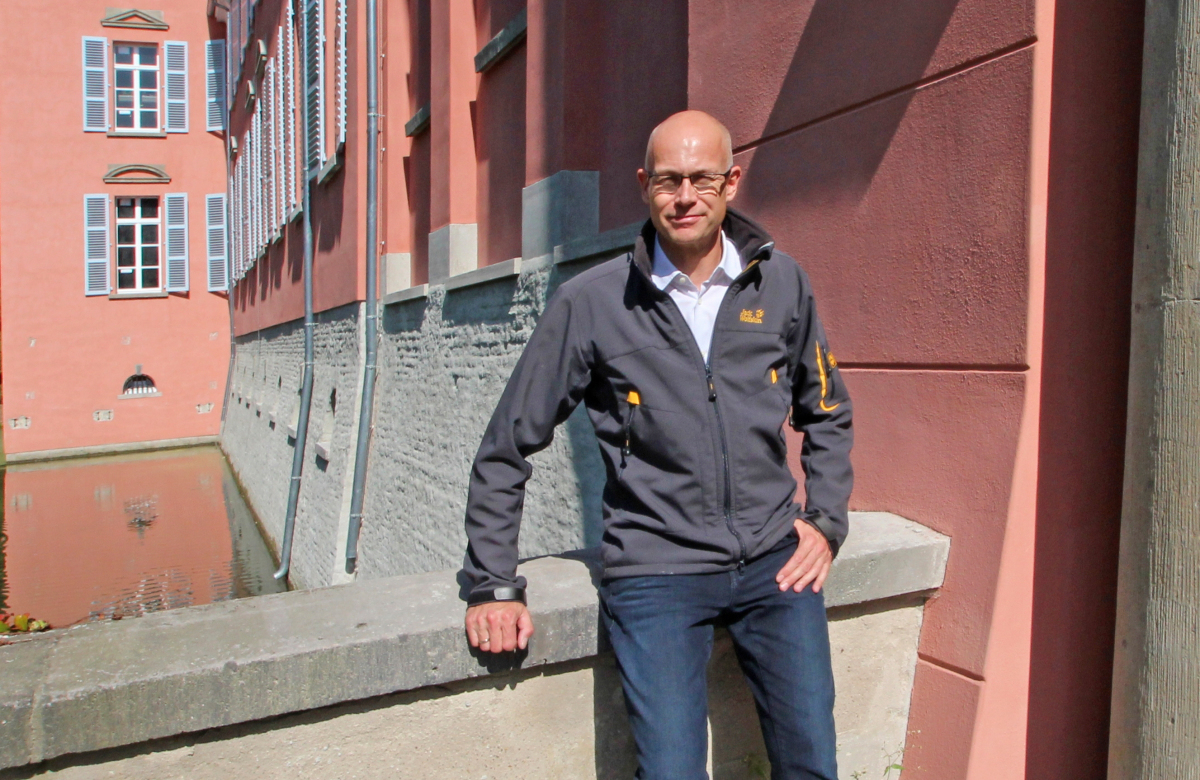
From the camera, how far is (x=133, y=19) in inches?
942

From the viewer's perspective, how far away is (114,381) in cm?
2312

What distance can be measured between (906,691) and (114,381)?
23.8 meters

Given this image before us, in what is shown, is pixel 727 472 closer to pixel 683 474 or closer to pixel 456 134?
pixel 683 474

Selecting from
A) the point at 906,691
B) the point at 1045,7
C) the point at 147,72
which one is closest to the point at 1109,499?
the point at 906,691

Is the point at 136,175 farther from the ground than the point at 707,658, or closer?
farther from the ground

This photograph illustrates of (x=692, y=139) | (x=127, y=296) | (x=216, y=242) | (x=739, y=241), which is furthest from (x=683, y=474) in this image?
(x=216, y=242)

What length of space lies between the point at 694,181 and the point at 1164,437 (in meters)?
1.13

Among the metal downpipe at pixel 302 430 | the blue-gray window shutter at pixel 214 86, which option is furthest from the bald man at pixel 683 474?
the blue-gray window shutter at pixel 214 86

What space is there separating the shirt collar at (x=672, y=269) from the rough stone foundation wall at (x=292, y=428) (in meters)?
8.26

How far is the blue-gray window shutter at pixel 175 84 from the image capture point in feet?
79.6

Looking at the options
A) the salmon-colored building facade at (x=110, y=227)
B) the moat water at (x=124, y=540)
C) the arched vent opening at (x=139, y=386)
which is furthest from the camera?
the arched vent opening at (x=139, y=386)

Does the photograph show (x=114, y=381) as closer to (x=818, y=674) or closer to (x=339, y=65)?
(x=339, y=65)

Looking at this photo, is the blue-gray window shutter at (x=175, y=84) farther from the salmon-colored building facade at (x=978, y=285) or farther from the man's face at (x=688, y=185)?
the man's face at (x=688, y=185)

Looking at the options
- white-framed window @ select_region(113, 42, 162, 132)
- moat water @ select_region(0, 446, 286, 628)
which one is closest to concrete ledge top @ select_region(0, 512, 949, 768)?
moat water @ select_region(0, 446, 286, 628)
